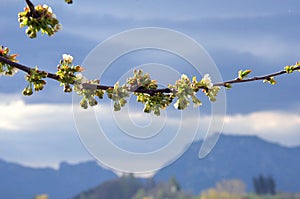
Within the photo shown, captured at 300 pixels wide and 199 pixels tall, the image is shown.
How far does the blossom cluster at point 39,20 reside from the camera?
168 inches

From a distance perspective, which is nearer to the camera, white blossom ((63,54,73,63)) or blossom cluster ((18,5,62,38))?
blossom cluster ((18,5,62,38))

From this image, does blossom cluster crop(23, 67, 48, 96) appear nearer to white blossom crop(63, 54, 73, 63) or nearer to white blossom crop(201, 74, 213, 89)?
white blossom crop(63, 54, 73, 63)

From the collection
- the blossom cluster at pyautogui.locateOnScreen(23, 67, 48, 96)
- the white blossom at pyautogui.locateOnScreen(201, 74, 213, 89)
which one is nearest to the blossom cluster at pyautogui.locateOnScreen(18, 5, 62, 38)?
the blossom cluster at pyautogui.locateOnScreen(23, 67, 48, 96)

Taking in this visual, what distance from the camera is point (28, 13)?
4.34 meters

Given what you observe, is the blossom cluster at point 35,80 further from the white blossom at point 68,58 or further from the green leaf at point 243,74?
the green leaf at point 243,74

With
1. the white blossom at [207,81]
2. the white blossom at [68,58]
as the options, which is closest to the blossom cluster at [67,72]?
the white blossom at [68,58]

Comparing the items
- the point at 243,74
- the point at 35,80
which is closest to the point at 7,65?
the point at 35,80

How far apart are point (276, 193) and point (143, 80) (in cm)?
18780

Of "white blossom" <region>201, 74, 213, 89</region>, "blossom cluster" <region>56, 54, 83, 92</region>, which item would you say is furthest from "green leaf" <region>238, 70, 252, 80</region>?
"blossom cluster" <region>56, 54, 83, 92</region>

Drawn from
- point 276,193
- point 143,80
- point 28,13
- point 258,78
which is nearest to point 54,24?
point 28,13

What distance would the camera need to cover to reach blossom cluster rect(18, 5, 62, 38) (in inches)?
168

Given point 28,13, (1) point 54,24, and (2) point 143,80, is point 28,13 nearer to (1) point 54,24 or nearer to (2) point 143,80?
(1) point 54,24

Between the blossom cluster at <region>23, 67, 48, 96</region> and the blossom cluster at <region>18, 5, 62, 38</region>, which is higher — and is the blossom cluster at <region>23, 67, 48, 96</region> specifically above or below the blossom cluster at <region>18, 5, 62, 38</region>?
below

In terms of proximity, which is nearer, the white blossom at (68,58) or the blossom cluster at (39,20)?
the blossom cluster at (39,20)
